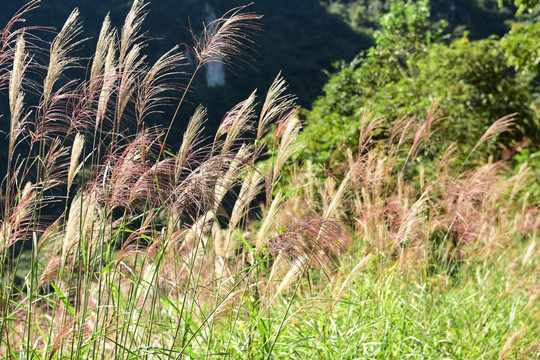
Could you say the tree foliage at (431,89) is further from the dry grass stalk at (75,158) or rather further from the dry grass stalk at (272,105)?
the dry grass stalk at (75,158)

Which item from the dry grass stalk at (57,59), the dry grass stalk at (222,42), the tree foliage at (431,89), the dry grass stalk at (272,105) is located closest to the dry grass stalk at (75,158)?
the dry grass stalk at (57,59)

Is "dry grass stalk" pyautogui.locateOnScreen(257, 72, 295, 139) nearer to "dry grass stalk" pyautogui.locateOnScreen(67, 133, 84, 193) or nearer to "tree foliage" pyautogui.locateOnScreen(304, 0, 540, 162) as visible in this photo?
"dry grass stalk" pyautogui.locateOnScreen(67, 133, 84, 193)

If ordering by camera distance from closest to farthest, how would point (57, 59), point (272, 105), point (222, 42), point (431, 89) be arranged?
point (57, 59) < point (222, 42) < point (272, 105) < point (431, 89)

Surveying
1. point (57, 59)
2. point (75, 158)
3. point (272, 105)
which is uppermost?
point (57, 59)

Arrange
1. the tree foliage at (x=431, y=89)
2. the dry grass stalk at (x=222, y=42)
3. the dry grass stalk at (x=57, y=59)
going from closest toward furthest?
1. the dry grass stalk at (x=57, y=59)
2. the dry grass stalk at (x=222, y=42)
3. the tree foliage at (x=431, y=89)

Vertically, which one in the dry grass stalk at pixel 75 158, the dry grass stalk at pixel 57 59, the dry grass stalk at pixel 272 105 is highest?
the dry grass stalk at pixel 57 59

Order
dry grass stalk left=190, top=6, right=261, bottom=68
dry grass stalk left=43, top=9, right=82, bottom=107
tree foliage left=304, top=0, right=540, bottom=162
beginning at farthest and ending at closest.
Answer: tree foliage left=304, top=0, right=540, bottom=162 < dry grass stalk left=190, top=6, right=261, bottom=68 < dry grass stalk left=43, top=9, right=82, bottom=107

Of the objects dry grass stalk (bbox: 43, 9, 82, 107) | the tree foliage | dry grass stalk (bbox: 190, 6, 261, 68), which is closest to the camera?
dry grass stalk (bbox: 43, 9, 82, 107)

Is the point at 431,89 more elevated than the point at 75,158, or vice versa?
the point at 431,89

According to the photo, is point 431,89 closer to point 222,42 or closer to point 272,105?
point 272,105

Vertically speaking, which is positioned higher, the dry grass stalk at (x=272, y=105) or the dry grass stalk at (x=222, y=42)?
the dry grass stalk at (x=222, y=42)

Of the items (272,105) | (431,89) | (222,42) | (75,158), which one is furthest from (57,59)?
(431,89)

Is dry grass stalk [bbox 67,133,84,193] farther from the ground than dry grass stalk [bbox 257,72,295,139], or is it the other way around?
dry grass stalk [bbox 257,72,295,139]

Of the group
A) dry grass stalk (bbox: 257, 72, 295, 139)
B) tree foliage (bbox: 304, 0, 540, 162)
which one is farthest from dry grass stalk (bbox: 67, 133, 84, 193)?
tree foliage (bbox: 304, 0, 540, 162)
